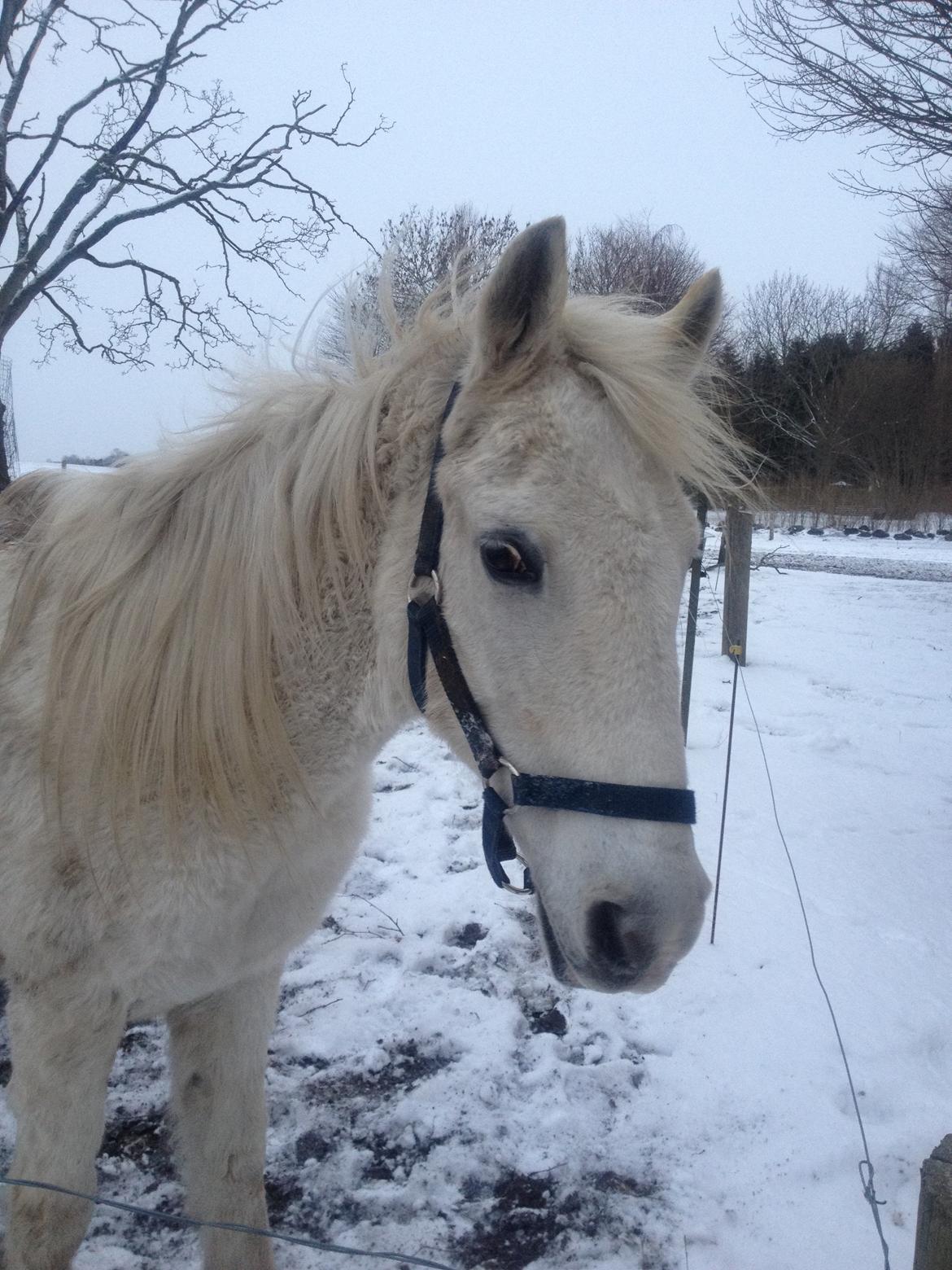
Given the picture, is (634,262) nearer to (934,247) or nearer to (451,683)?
(934,247)

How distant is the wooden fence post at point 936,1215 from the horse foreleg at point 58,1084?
62.3 inches

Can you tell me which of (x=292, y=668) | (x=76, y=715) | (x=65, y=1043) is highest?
(x=292, y=668)

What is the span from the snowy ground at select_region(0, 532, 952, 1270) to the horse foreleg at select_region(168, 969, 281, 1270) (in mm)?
280

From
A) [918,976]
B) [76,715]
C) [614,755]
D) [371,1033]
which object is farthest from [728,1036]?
[76,715]

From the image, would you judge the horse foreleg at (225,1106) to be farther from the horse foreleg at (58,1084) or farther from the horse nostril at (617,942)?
the horse nostril at (617,942)

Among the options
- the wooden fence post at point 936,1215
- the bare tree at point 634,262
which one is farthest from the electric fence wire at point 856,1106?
the bare tree at point 634,262

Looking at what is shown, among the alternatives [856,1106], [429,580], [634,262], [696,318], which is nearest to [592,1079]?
[856,1106]

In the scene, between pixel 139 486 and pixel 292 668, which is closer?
pixel 292 668

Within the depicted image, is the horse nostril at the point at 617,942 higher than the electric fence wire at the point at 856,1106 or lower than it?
higher

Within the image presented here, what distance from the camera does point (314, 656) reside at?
5.36 feet

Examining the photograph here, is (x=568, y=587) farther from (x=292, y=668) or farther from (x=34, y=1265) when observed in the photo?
(x=34, y=1265)

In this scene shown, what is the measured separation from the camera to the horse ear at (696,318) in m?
1.72

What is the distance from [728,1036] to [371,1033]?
144cm

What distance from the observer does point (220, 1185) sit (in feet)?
6.53
